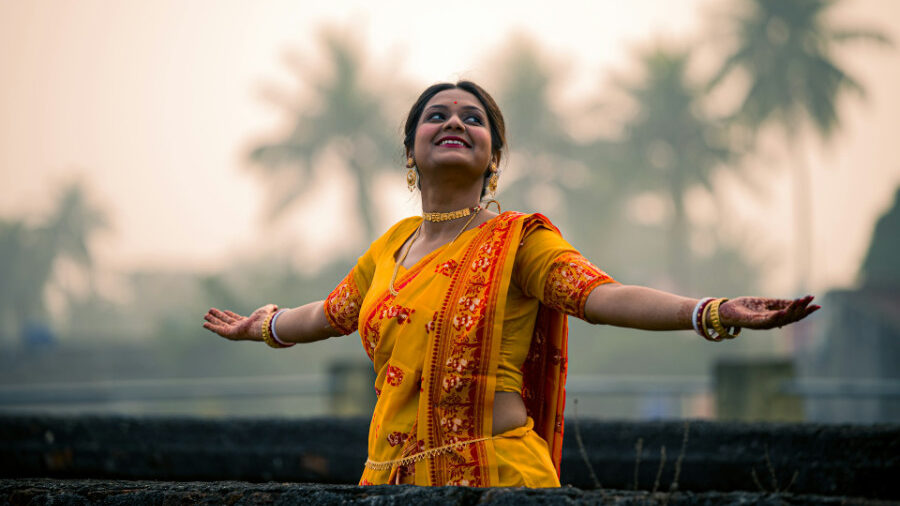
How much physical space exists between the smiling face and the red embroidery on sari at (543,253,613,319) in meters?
0.40

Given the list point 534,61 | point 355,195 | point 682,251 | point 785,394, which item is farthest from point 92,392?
point 534,61

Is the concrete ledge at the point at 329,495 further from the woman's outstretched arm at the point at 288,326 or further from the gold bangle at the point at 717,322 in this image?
the woman's outstretched arm at the point at 288,326

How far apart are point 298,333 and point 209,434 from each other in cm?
143

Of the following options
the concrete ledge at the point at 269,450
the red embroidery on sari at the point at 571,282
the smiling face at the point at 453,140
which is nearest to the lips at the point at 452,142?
the smiling face at the point at 453,140

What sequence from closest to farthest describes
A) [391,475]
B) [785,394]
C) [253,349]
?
1. [391,475]
2. [785,394]
3. [253,349]

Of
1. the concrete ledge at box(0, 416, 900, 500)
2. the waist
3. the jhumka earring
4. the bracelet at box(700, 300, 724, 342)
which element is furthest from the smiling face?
the concrete ledge at box(0, 416, 900, 500)

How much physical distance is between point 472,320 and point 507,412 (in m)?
0.24

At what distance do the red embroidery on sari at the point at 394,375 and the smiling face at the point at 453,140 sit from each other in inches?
20.9

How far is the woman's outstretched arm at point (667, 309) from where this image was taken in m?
1.81

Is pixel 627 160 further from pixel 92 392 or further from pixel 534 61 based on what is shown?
pixel 92 392

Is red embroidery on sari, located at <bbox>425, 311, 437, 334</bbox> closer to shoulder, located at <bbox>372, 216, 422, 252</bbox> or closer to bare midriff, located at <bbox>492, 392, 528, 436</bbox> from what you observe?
bare midriff, located at <bbox>492, 392, 528, 436</bbox>

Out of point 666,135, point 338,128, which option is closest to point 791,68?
point 666,135

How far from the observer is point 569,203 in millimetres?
49438

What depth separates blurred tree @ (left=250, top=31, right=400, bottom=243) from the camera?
156ft
